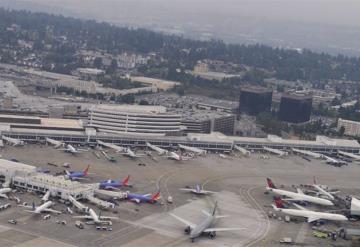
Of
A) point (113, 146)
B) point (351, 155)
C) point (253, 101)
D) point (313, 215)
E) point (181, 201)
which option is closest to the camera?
point (313, 215)

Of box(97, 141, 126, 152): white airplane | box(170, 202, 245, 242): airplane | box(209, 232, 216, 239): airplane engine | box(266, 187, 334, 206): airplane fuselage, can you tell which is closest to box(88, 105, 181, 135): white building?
box(97, 141, 126, 152): white airplane

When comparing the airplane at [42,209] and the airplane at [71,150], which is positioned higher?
the airplane at [42,209]

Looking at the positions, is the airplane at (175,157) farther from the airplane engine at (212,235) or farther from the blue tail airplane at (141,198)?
the airplane engine at (212,235)

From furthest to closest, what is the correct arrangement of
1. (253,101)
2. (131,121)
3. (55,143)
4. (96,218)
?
A: (253,101) → (131,121) → (55,143) → (96,218)

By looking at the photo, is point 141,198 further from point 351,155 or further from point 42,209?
point 351,155

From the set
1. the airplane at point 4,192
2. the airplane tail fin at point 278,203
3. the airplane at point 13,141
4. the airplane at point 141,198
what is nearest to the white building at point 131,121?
the airplane at point 13,141

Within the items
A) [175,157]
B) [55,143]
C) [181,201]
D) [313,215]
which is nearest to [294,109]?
[175,157]

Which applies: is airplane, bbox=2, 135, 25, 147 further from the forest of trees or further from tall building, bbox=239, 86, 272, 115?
the forest of trees
